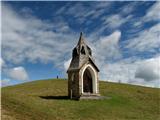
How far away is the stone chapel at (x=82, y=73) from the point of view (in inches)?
1649

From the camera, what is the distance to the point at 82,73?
140ft

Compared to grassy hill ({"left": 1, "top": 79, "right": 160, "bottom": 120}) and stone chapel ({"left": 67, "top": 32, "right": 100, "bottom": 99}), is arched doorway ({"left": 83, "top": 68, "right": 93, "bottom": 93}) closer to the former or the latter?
stone chapel ({"left": 67, "top": 32, "right": 100, "bottom": 99})

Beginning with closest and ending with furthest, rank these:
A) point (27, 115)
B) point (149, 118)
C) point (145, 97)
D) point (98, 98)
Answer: point (27, 115), point (149, 118), point (98, 98), point (145, 97)

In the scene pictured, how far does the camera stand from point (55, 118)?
84.7ft

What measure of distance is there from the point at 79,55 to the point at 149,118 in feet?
53.9

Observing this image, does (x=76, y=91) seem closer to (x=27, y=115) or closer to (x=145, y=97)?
(x=145, y=97)

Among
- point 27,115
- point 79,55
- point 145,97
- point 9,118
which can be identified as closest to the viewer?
point 9,118

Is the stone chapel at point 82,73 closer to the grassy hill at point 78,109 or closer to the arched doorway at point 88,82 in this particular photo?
the arched doorway at point 88,82

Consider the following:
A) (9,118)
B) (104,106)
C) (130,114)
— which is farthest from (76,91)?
(9,118)

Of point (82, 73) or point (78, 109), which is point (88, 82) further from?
point (78, 109)

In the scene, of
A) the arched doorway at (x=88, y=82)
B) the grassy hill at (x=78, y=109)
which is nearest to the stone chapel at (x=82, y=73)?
the arched doorway at (x=88, y=82)

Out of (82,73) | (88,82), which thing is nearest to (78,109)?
(82,73)

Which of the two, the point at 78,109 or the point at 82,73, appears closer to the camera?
the point at 78,109

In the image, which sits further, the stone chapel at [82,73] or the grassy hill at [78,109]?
the stone chapel at [82,73]
